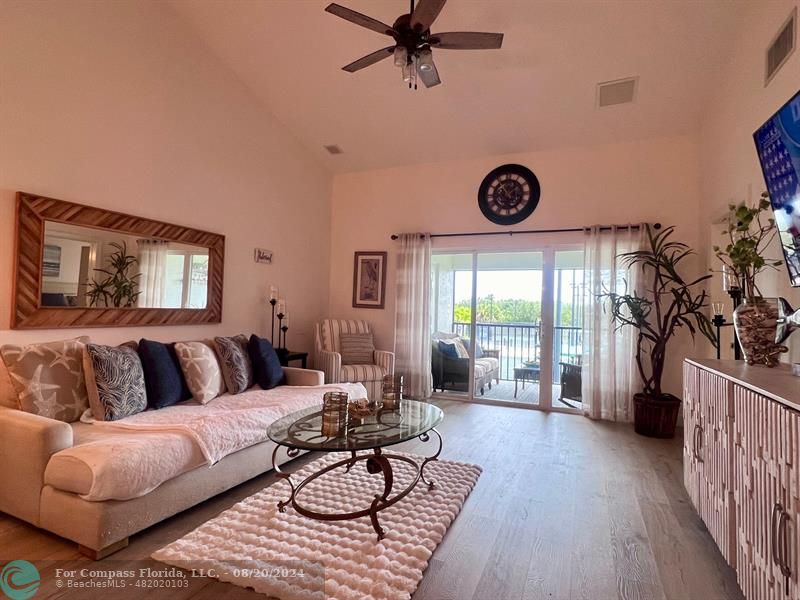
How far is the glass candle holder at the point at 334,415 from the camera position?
2102mm

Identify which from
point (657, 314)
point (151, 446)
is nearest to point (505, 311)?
point (657, 314)

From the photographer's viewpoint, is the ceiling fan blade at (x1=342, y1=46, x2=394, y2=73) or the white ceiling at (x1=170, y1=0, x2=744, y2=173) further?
the white ceiling at (x1=170, y1=0, x2=744, y2=173)

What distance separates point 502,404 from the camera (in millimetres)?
4812

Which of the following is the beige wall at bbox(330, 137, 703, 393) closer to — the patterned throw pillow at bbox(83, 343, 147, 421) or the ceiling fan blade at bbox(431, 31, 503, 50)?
the ceiling fan blade at bbox(431, 31, 503, 50)

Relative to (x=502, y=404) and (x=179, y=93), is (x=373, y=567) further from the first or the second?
(x=179, y=93)

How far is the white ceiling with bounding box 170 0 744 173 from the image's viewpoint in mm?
3070

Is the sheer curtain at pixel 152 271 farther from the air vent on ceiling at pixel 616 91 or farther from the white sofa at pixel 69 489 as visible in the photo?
the air vent on ceiling at pixel 616 91

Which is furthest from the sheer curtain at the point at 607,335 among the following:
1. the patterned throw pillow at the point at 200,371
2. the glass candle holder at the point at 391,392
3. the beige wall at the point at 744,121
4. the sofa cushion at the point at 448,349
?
the patterned throw pillow at the point at 200,371

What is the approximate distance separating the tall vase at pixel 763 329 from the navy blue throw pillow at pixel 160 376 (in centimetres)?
352

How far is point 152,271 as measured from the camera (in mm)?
3309

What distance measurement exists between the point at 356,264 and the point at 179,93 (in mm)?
2763

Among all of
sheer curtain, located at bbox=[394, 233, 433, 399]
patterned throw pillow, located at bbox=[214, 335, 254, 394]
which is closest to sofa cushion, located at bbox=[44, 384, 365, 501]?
patterned throw pillow, located at bbox=[214, 335, 254, 394]

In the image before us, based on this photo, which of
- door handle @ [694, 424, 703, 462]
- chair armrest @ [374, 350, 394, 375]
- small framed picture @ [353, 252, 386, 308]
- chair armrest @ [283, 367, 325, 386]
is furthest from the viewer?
small framed picture @ [353, 252, 386, 308]

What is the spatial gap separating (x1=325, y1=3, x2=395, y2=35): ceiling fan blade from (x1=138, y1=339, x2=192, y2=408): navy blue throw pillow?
8.34 ft
